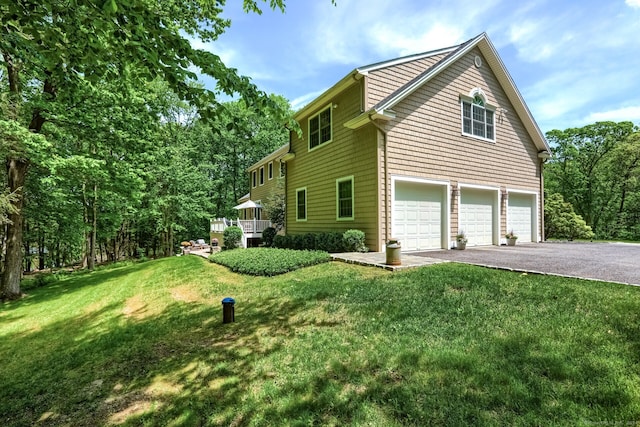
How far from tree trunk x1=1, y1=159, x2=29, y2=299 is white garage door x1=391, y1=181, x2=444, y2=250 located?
1371cm

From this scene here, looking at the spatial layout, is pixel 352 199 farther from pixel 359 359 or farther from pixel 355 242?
pixel 359 359

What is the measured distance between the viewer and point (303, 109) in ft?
43.6

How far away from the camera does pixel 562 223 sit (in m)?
17.7

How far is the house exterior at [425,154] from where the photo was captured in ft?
32.1

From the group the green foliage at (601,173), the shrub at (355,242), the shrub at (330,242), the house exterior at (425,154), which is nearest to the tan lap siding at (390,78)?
the house exterior at (425,154)

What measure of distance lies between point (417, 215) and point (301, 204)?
19.0ft

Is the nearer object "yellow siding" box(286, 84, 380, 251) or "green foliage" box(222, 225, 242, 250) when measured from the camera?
"yellow siding" box(286, 84, 380, 251)

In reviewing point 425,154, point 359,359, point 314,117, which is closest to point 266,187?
point 314,117

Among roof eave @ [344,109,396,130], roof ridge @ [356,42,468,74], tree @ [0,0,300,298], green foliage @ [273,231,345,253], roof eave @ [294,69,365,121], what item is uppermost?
roof ridge @ [356,42,468,74]

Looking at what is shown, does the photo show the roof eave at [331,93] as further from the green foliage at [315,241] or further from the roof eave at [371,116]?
the green foliage at [315,241]

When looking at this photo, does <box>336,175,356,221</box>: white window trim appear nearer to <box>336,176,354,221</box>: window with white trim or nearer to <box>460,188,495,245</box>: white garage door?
<box>336,176,354,221</box>: window with white trim

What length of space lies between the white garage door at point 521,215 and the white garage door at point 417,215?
4.53 metres

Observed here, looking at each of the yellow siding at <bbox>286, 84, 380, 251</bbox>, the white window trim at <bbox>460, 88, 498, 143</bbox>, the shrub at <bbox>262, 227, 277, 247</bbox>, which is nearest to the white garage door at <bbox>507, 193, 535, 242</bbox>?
the white window trim at <bbox>460, 88, 498, 143</bbox>

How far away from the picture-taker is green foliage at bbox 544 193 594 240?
57.4 feet
